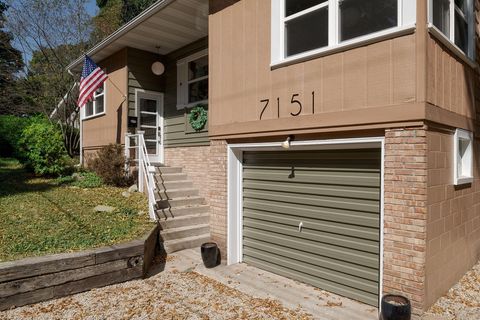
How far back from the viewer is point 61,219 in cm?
628

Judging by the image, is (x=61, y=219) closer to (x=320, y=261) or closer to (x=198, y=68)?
(x=320, y=261)

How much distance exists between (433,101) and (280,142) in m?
2.14

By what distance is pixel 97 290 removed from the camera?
15.8 feet

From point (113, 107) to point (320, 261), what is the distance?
7879mm

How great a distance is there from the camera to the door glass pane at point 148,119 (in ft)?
32.8

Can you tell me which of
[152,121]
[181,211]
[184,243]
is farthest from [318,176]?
[152,121]

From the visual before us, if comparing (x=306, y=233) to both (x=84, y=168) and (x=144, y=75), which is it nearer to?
(x=144, y=75)

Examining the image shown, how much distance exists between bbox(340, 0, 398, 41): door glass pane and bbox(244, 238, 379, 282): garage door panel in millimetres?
3091

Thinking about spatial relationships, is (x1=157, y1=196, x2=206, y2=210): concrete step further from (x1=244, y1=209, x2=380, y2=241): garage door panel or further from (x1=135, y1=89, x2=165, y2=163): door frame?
(x1=135, y1=89, x2=165, y2=163): door frame

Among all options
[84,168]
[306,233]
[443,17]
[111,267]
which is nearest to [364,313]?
[306,233]

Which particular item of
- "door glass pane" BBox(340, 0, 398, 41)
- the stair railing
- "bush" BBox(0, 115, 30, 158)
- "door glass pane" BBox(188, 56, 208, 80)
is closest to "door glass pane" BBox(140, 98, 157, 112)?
the stair railing

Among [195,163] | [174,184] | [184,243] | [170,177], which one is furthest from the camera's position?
[195,163]

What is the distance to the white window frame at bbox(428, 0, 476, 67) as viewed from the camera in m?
3.90

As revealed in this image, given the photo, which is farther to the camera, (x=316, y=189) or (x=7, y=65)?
(x=7, y=65)
